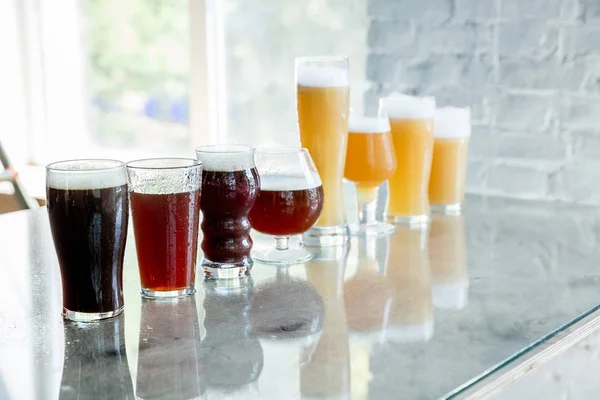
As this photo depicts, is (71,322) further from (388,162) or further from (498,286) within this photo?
(388,162)

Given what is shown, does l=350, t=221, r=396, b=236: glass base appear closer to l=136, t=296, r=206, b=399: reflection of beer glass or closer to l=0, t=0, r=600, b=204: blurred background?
l=136, t=296, r=206, b=399: reflection of beer glass

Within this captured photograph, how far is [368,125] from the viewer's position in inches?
51.8

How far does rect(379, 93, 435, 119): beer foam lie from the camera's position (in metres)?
1.37

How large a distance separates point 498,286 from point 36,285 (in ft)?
1.84

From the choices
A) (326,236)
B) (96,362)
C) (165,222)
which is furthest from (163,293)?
(326,236)

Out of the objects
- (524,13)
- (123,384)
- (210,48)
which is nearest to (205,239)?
(123,384)

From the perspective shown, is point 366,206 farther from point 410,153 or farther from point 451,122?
point 451,122

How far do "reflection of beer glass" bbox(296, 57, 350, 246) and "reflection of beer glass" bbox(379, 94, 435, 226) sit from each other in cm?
14

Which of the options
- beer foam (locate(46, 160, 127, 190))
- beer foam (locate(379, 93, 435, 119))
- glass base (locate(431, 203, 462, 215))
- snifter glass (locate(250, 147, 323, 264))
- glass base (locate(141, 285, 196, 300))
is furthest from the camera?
glass base (locate(431, 203, 462, 215))

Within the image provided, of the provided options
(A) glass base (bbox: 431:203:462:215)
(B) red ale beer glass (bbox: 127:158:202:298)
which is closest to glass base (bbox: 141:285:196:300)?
(B) red ale beer glass (bbox: 127:158:202:298)

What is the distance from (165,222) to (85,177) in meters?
0.12

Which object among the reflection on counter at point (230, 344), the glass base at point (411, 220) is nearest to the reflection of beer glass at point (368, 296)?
the reflection on counter at point (230, 344)

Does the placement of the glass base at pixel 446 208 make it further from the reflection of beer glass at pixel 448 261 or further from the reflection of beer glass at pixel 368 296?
the reflection of beer glass at pixel 368 296

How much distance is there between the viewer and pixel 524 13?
213 centimetres
